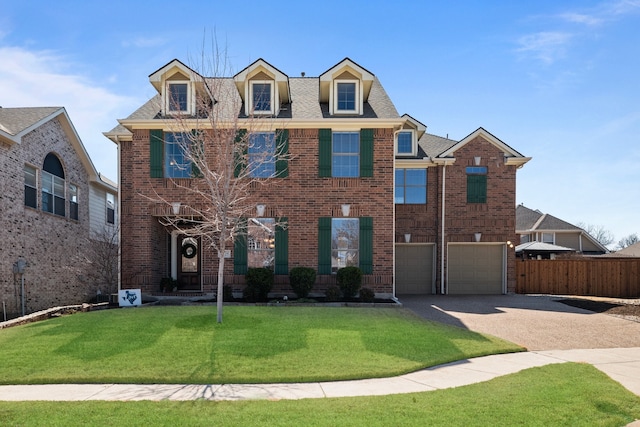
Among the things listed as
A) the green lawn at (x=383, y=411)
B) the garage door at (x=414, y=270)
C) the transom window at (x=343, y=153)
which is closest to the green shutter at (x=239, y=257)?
the transom window at (x=343, y=153)

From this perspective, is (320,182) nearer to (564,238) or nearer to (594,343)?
(594,343)

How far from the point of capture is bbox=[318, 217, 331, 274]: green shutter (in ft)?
44.8

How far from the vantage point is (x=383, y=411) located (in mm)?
4707

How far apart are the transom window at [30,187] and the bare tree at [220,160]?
5.14m

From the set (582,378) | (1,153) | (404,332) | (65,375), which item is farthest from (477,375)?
(1,153)

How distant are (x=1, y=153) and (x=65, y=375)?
35.6 ft

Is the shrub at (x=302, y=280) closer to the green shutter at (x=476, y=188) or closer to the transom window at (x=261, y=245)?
the transom window at (x=261, y=245)

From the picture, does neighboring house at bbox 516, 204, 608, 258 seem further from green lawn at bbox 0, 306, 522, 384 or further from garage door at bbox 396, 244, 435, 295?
green lawn at bbox 0, 306, 522, 384

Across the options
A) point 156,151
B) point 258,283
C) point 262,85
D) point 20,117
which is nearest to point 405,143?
point 262,85

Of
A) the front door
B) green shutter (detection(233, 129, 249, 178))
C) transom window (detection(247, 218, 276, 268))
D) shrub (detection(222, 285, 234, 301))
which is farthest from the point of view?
the front door

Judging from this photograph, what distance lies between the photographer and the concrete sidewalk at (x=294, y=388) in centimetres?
529

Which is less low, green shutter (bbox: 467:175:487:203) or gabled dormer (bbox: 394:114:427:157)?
gabled dormer (bbox: 394:114:427:157)

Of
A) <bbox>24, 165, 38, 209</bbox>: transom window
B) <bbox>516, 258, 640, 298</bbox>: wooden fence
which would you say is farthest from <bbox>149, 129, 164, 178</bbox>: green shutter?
<bbox>516, 258, 640, 298</bbox>: wooden fence

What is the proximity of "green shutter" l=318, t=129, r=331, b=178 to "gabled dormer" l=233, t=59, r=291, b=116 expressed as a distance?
177cm
